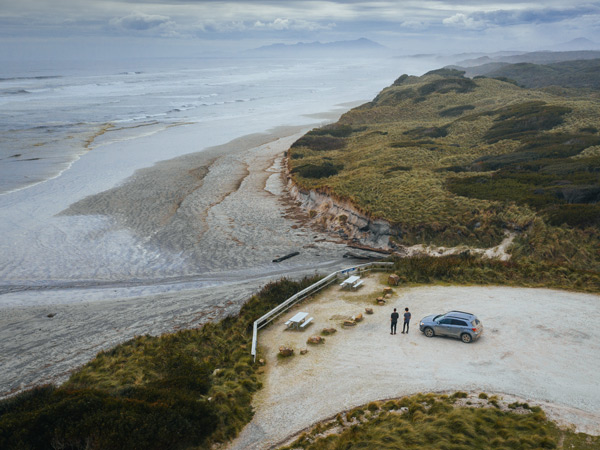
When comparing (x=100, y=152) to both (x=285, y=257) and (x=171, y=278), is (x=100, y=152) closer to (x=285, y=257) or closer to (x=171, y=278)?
(x=171, y=278)

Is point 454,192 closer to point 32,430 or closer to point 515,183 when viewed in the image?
point 515,183

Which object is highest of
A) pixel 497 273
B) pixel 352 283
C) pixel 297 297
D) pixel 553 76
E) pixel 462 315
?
pixel 553 76

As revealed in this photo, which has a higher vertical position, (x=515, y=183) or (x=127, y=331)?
(x=515, y=183)

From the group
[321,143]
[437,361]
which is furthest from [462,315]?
[321,143]

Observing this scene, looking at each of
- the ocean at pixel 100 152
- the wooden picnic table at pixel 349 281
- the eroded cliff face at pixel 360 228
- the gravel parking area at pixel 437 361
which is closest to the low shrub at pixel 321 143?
the ocean at pixel 100 152

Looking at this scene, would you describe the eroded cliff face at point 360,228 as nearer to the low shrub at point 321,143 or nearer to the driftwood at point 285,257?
the driftwood at point 285,257

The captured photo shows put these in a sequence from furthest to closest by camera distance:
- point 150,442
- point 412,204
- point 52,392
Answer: point 412,204 → point 52,392 → point 150,442

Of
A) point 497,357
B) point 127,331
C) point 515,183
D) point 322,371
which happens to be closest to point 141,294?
point 127,331
